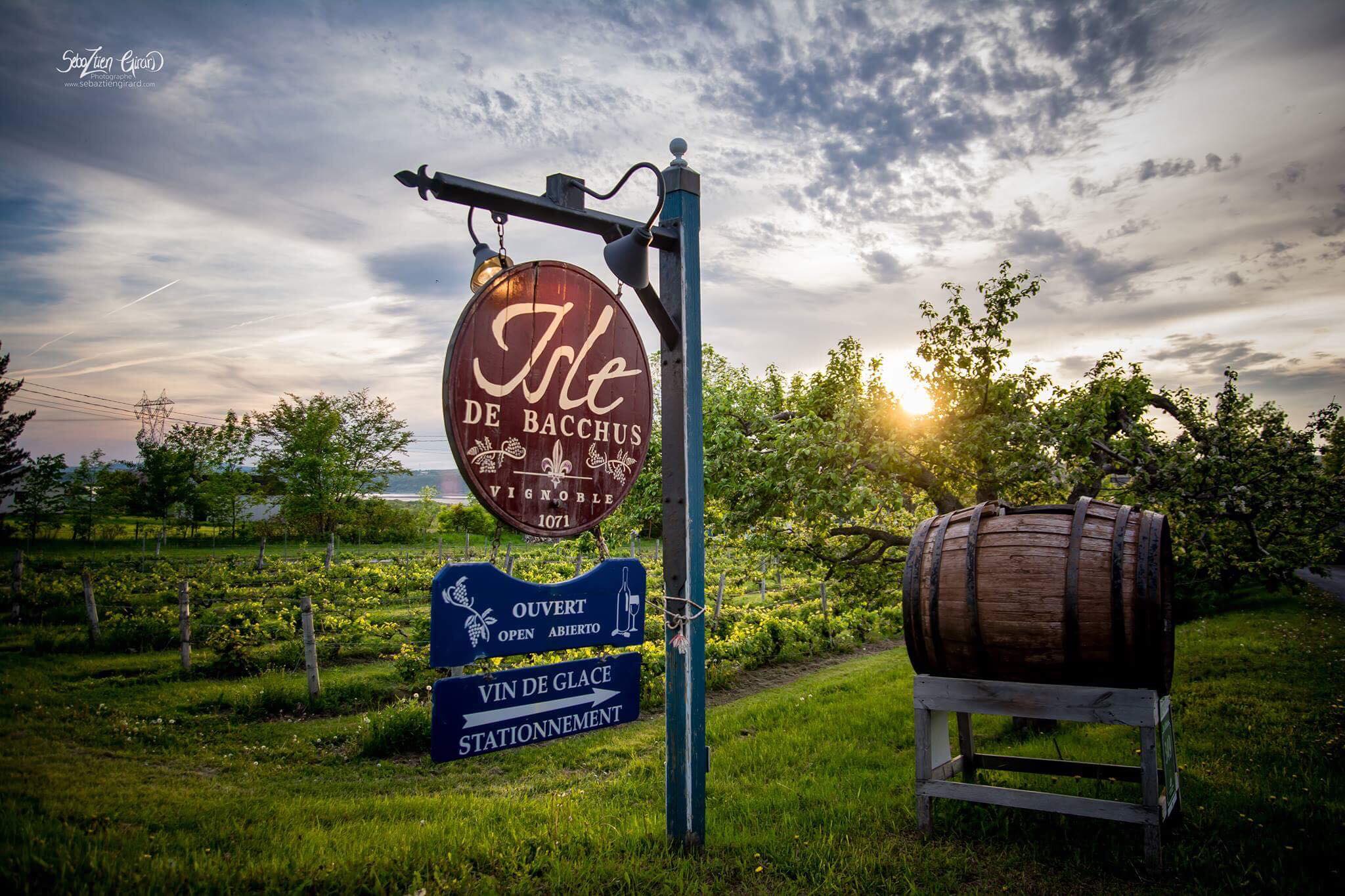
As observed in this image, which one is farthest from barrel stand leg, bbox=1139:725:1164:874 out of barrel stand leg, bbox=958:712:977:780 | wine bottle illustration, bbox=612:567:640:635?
wine bottle illustration, bbox=612:567:640:635

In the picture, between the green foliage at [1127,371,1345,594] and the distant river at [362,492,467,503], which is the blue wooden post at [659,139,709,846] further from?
the distant river at [362,492,467,503]

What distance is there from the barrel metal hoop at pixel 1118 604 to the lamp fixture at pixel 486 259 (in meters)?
3.46

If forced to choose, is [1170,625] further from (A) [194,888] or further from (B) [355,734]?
(B) [355,734]

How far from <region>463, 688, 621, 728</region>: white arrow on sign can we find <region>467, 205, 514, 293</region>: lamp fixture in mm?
1953

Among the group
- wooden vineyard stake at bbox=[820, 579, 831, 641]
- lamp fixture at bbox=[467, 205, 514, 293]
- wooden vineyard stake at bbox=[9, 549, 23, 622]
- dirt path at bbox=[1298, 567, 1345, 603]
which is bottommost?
wooden vineyard stake at bbox=[820, 579, 831, 641]

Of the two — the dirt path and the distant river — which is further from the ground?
the distant river

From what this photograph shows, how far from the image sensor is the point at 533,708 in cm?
315

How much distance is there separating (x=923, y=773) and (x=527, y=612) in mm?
2646

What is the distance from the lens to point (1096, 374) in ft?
23.6

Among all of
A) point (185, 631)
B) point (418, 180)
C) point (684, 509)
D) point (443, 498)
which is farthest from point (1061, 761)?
point (443, 498)

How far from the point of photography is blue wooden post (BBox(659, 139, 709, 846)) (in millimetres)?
3715

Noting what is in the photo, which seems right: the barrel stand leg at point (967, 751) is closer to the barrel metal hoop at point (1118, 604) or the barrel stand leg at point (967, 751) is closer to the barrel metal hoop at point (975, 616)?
the barrel metal hoop at point (975, 616)

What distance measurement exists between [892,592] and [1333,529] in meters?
4.10

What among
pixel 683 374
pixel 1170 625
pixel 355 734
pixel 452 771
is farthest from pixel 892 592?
pixel 355 734
